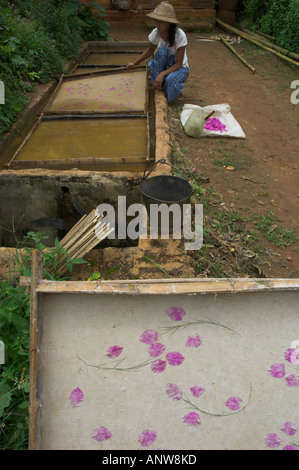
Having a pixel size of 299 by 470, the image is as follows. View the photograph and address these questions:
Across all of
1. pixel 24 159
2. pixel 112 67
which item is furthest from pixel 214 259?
pixel 112 67

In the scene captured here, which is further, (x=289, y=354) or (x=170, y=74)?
(x=170, y=74)

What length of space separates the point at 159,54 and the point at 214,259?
3.35 meters

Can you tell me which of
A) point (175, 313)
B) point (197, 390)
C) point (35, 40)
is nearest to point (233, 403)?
point (197, 390)

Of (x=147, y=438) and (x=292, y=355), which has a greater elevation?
(x=292, y=355)

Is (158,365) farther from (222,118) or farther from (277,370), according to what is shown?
(222,118)

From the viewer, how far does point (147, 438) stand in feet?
4.19

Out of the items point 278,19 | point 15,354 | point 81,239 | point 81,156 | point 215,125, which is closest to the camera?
point 15,354

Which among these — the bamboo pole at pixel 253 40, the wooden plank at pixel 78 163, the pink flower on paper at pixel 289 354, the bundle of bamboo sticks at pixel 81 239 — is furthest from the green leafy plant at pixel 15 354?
the bamboo pole at pixel 253 40

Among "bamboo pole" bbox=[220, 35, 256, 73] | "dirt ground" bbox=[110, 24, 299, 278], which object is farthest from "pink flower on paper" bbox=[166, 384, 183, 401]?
"bamboo pole" bbox=[220, 35, 256, 73]

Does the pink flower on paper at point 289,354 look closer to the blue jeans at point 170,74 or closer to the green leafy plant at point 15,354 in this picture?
the green leafy plant at point 15,354

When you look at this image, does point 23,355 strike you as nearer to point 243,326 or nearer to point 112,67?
point 243,326

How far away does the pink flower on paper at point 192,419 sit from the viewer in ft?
4.24

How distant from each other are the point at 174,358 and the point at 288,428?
45 centimetres
